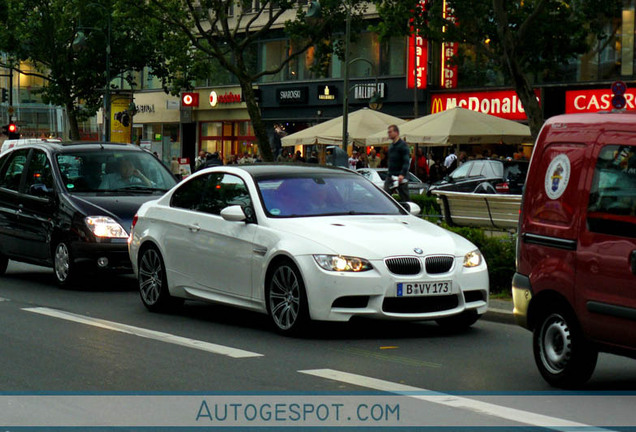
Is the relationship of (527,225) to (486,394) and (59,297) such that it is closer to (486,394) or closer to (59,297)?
(486,394)

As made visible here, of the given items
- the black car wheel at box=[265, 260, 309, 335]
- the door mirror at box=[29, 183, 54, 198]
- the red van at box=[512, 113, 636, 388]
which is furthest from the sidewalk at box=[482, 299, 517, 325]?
the door mirror at box=[29, 183, 54, 198]

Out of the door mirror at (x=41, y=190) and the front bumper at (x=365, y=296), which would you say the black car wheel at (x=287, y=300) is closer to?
the front bumper at (x=365, y=296)

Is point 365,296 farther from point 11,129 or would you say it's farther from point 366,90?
point 11,129

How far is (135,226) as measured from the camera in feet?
44.1

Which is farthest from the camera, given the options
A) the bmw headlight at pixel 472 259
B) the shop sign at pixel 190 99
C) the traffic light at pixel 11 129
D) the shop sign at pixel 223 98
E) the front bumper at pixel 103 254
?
the shop sign at pixel 190 99

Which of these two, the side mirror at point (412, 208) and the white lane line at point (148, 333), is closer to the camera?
the white lane line at point (148, 333)

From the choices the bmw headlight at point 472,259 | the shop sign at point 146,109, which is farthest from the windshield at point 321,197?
the shop sign at point 146,109

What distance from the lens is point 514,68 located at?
26594mm

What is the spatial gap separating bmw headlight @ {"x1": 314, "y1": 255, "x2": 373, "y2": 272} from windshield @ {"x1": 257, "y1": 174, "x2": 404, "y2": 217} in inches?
40.2

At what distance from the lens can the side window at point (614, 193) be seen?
767 cm

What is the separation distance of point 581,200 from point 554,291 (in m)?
0.64

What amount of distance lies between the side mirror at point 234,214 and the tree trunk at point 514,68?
1543cm

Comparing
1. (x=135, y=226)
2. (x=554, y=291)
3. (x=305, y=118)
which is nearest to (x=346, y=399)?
(x=554, y=291)

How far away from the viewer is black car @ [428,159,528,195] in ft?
96.2
